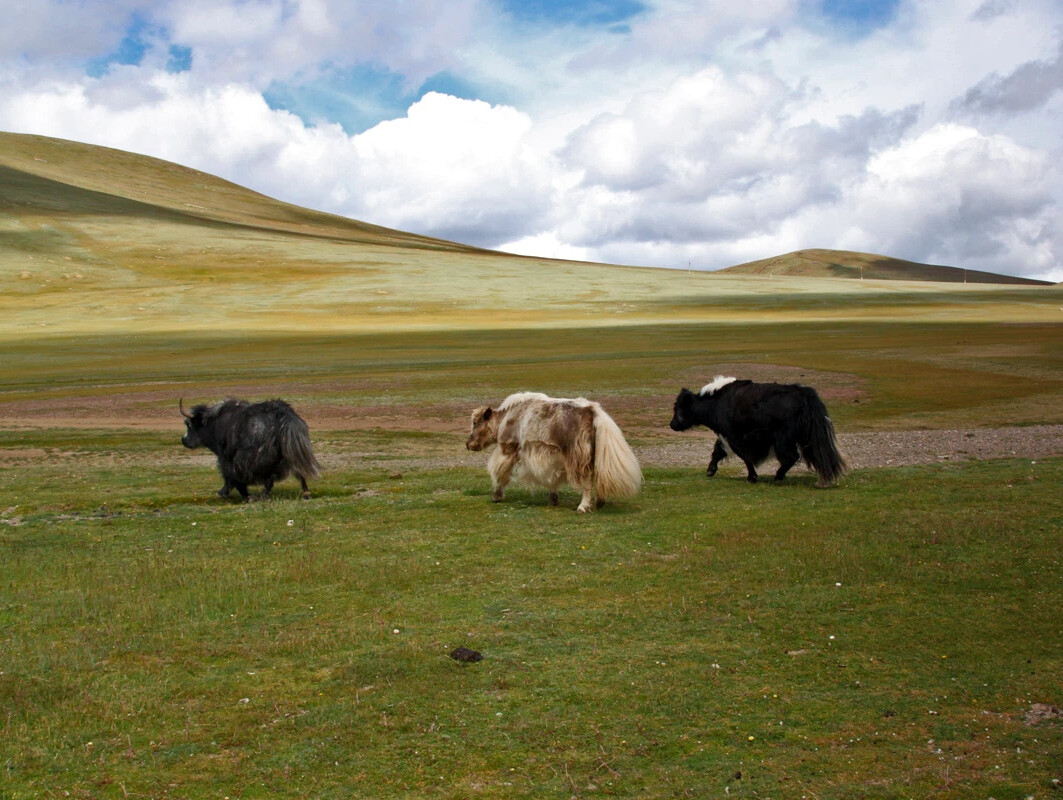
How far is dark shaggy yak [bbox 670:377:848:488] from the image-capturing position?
1441cm

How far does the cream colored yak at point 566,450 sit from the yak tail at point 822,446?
328 cm

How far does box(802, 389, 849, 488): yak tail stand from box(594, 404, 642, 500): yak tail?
3406 millimetres

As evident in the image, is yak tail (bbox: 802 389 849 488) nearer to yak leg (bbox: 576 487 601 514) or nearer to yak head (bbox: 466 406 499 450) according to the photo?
yak leg (bbox: 576 487 601 514)

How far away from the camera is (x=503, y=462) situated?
13.9m

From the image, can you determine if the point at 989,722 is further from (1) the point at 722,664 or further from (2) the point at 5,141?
(2) the point at 5,141

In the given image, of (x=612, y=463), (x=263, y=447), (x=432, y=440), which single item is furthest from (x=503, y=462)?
(x=432, y=440)

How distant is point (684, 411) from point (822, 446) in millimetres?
3781

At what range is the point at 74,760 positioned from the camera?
580cm

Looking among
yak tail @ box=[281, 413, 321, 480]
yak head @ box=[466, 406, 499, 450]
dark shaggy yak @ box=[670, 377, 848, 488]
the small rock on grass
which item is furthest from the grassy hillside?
the small rock on grass

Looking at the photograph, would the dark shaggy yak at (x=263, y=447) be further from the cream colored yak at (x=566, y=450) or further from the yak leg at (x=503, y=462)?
the cream colored yak at (x=566, y=450)

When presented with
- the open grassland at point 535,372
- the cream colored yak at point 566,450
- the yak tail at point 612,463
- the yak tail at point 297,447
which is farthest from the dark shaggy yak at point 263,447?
the open grassland at point 535,372

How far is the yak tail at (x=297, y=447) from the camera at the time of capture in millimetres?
14859

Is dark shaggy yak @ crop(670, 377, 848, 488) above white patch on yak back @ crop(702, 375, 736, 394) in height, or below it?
below

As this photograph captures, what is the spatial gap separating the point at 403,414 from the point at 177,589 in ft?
64.0
